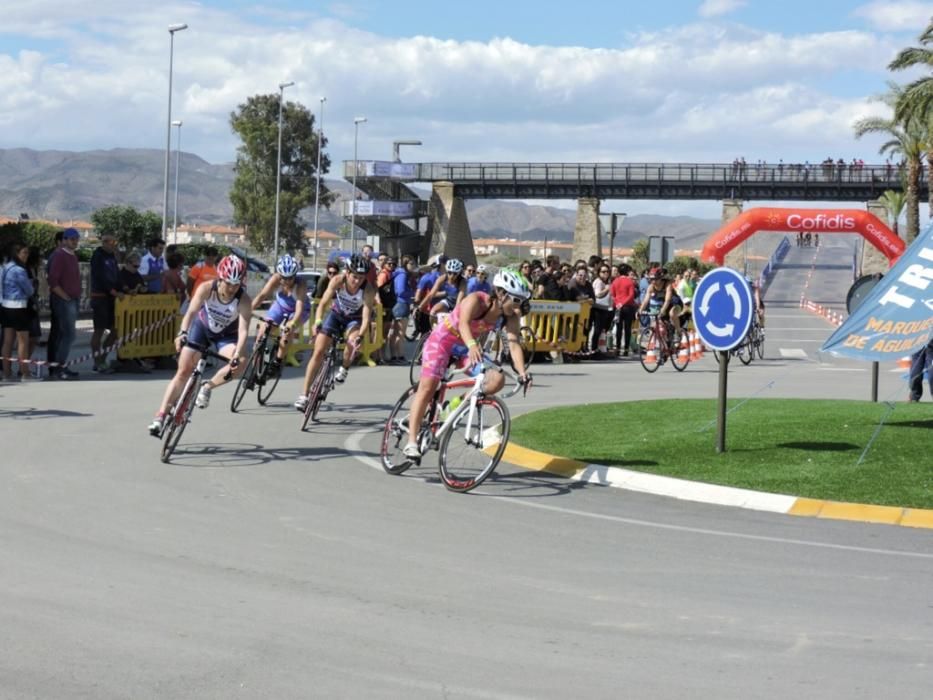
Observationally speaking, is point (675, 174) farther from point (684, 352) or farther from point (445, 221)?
point (684, 352)

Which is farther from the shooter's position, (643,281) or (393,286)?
(643,281)

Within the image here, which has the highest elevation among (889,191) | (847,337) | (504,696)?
(889,191)

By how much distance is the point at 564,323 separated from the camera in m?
28.0

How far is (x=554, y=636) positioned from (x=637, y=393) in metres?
14.5

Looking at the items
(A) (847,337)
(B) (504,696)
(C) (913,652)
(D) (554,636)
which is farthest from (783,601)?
(A) (847,337)

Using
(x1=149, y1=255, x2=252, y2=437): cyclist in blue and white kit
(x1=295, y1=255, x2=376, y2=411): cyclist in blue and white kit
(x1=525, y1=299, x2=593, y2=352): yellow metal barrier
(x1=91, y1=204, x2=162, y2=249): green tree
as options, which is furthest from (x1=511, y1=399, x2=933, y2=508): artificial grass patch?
(x1=91, y1=204, x2=162, y2=249): green tree

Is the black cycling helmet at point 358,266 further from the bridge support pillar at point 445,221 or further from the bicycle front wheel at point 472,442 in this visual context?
the bridge support pillar at point 445,221

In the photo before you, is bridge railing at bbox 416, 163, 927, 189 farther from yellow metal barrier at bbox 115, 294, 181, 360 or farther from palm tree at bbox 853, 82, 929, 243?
yellow metal barrier at bbox 115, 294, 181, 360

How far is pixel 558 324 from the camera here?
27.8m

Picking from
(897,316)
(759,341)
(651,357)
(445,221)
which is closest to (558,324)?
(651,357)

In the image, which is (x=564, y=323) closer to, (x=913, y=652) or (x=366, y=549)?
(x=366, y=549)

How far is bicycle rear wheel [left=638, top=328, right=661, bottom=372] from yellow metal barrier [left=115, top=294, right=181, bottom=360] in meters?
8.68

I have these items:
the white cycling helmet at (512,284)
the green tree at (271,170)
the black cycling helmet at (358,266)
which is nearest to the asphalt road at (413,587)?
the white cycling helmet at (512,284)

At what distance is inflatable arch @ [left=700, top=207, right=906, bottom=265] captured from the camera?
3881 centimetres
